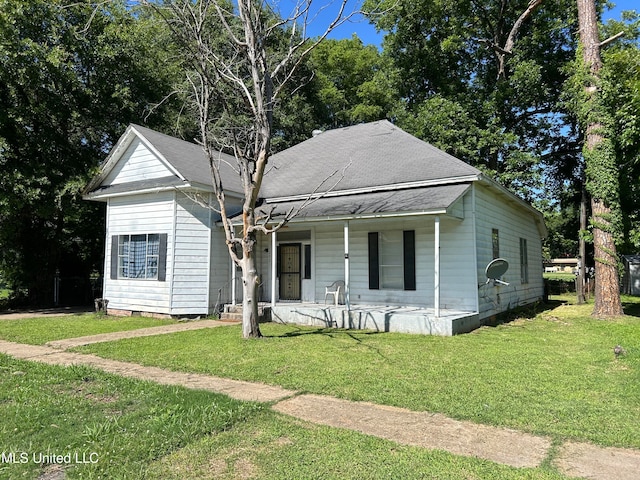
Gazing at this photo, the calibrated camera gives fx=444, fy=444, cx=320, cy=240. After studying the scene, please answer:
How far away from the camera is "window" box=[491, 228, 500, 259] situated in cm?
1259

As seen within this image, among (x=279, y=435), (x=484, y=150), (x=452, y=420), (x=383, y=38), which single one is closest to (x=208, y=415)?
(x=279, y=435)

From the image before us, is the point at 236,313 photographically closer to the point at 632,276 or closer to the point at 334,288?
the point at 334,288

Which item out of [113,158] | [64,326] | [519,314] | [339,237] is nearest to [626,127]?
[519,314]

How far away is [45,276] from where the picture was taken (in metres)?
17.3

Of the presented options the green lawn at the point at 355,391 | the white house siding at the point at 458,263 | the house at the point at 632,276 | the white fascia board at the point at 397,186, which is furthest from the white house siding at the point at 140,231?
the house at the point at 632,276

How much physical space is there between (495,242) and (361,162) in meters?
4.66

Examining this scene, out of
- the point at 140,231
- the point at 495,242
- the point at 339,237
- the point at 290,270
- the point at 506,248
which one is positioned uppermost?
the point at 140,231

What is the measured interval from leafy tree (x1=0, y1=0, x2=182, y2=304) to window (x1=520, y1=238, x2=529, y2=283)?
13310 mm

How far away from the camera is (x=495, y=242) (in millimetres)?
12812

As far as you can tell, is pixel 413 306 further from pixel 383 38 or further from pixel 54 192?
pixel 383 38

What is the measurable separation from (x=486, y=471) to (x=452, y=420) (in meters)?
1.13

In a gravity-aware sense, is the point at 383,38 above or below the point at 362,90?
above

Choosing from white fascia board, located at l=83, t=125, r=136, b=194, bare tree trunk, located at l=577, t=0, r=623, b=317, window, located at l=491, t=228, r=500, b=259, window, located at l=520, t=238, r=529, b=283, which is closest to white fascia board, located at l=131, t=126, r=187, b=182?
white fascia board, located at l=83, t=125, r=136, b=194

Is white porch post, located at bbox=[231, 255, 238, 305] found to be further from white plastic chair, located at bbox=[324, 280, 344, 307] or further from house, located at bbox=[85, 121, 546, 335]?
white plastic chair, located at bbox=[324, 280, 344, 307]
